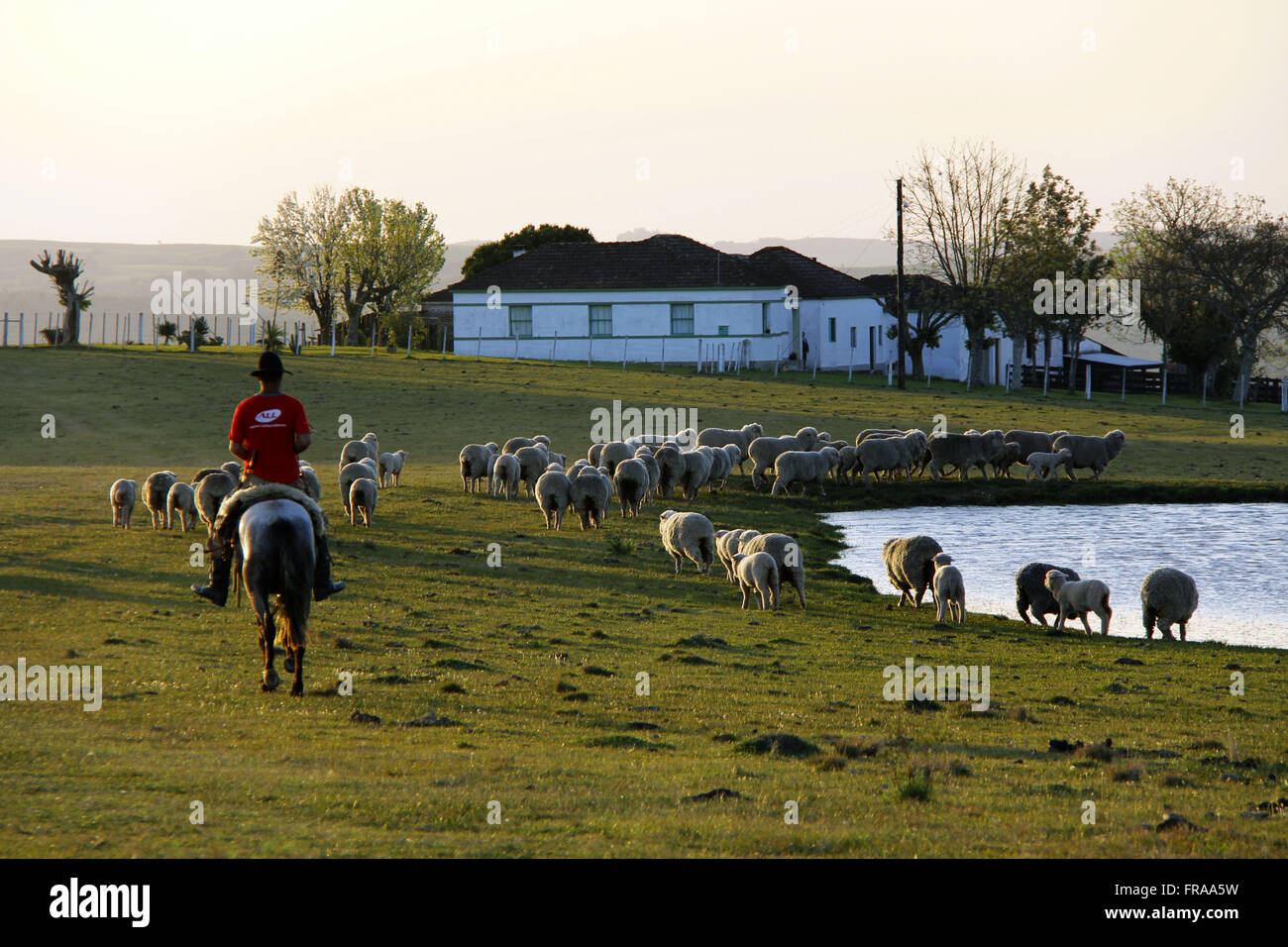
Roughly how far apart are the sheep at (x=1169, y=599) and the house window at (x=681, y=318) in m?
58.5

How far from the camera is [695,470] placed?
29891 mm

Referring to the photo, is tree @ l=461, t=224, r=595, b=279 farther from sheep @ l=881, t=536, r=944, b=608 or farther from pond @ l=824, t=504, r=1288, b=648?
sheep @ l=881, t=536, r=944, b=608

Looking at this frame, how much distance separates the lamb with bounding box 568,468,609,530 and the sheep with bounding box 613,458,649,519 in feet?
4.93

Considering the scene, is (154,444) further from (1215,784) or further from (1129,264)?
(1129,264)

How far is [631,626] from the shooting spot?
16.5 metres

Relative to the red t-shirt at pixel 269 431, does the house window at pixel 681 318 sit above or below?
above

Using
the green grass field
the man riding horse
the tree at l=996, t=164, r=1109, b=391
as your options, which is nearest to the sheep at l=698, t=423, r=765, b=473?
the green grass field

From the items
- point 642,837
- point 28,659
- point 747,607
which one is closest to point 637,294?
point 747,607

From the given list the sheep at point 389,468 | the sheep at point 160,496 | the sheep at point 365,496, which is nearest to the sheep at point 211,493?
the sheep at point 160,496

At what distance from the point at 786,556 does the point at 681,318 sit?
57309 millimetres

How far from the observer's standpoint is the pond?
19484 mm

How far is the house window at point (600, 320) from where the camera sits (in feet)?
250

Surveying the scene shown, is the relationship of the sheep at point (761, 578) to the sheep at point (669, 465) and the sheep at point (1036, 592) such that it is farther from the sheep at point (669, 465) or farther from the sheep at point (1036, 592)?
the sheep at point (669, 465)

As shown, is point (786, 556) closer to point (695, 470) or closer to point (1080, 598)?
point (1080, 598)
